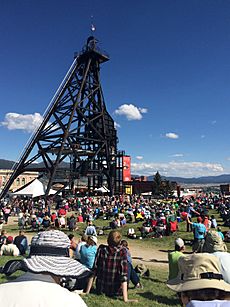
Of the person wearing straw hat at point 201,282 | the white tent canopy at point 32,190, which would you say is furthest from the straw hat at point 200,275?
the white tent canopy at point 32,190

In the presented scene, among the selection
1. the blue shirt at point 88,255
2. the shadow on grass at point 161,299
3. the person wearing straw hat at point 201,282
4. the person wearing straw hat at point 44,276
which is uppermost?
the person wearing straw hat at point 44,276

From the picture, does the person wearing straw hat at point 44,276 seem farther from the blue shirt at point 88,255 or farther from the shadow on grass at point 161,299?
the blue shirt at point 88,255

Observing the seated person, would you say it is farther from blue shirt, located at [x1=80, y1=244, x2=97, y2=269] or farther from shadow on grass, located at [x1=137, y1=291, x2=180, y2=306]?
shadow on grass, located at [x1=137, y1=291, x2=180, y2=306]

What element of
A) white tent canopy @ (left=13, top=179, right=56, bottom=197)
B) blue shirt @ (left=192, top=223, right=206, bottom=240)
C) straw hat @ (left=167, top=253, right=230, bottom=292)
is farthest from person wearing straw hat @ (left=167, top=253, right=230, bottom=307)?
white tent canopy @ (left=13, top=179, right=56, bottom=197)

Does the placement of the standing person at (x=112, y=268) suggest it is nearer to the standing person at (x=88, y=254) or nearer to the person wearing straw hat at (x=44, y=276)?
the standing person at (x=88, y=254)

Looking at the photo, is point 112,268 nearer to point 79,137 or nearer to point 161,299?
point 161,299

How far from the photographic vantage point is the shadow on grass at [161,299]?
6.90 meters

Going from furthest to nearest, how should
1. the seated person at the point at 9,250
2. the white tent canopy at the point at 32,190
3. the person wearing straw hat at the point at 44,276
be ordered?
the white tent canopy at the point at 32,190
the seated person at the point at 9,250
the person wearing straw hat at the point at 44,276

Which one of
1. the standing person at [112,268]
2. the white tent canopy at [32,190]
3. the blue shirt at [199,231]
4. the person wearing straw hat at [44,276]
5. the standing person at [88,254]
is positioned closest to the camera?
the person wearing straw hat at [44,276]

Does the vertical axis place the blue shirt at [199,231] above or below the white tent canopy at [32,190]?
below

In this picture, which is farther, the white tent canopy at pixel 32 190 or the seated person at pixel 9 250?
the white tent canopy at pixel 32 190

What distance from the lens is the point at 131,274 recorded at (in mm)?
7477

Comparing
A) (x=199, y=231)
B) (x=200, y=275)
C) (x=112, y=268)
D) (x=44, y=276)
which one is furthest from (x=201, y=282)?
(x=199, y=231)

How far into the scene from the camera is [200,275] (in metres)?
2.49
